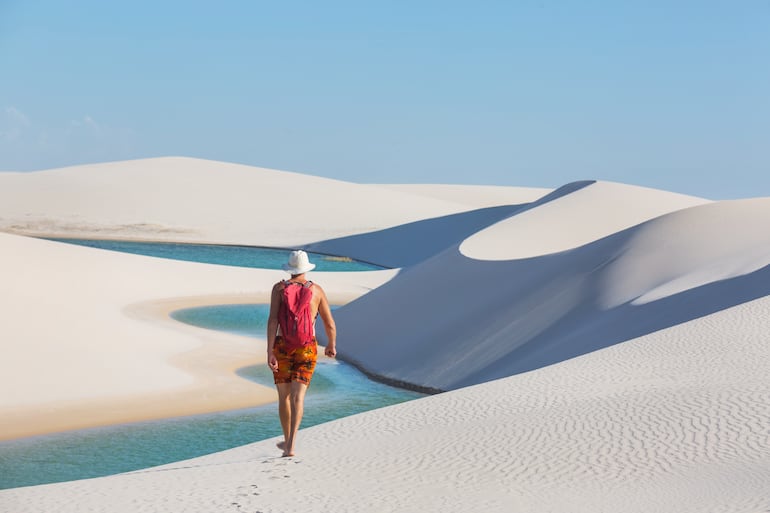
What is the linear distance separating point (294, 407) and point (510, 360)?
8.99m

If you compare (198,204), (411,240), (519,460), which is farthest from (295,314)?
(198,204)

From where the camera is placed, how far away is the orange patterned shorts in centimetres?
665

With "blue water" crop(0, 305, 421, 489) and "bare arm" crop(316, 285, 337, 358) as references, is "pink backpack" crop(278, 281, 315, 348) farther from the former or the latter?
"blue water" crop(0, 305, 421, 489)

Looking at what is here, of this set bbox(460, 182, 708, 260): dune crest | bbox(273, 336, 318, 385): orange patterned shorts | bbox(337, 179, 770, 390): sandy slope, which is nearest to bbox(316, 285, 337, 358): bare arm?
bbox(273, 336, 318, 385): orange patterned shorts

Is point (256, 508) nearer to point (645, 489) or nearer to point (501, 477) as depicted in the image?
point (501, 477)

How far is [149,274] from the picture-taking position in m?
28.6

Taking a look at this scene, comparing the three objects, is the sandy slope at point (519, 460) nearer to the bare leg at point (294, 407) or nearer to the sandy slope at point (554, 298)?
the bare leg at point (294, 407)

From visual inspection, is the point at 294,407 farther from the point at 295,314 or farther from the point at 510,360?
the point at 510,360

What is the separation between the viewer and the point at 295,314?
21.6 ft

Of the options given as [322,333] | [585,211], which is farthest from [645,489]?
[585,211]

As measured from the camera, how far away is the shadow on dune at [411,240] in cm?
5112

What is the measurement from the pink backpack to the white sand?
3.04 ft

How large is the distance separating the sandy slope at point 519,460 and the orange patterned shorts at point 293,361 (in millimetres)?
661

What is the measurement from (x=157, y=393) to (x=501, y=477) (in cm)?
894
